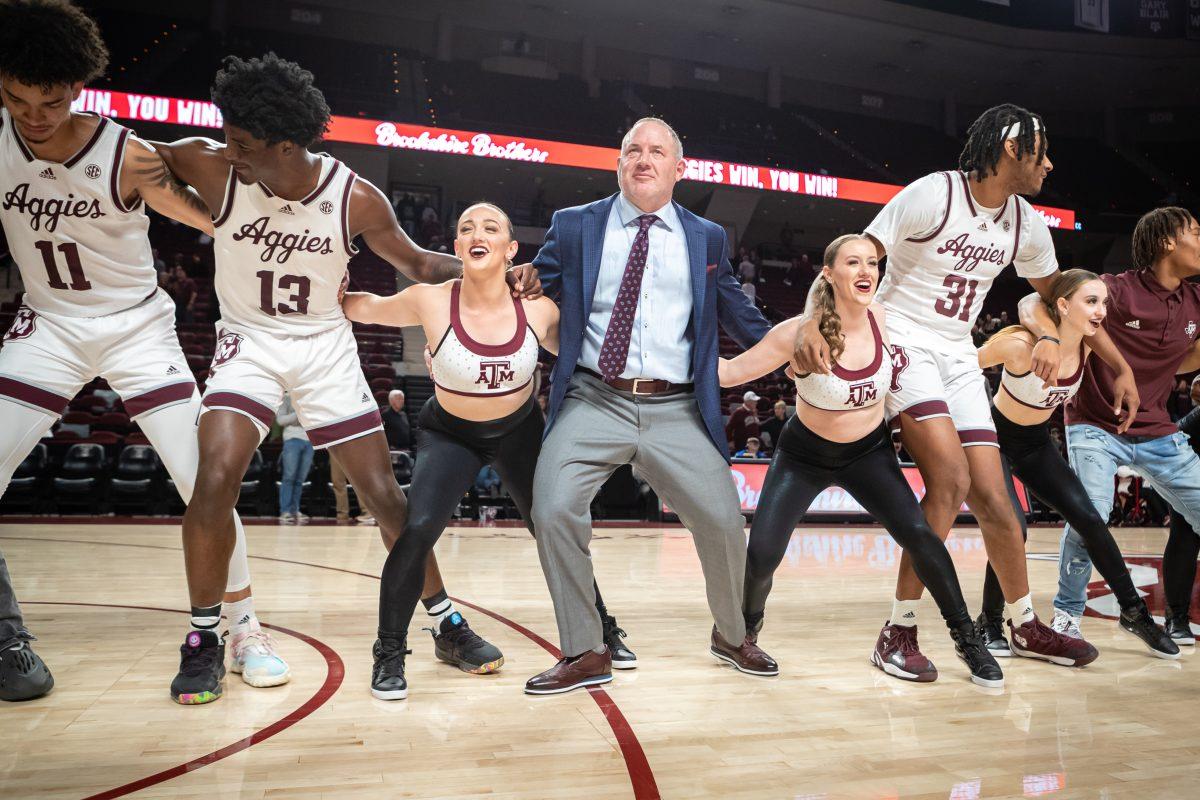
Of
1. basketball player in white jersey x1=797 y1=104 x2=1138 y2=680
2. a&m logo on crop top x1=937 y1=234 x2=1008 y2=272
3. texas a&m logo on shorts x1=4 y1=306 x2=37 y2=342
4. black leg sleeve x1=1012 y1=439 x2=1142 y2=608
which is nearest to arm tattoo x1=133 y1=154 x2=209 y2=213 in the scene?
texas a&m logo on shorts x1=4 y1=306 x2=37 y2=342

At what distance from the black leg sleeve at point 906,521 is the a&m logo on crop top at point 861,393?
22 centimetres

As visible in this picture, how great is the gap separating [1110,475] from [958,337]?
1.10 m

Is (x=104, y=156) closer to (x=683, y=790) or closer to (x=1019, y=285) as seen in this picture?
(x=683, y=790)

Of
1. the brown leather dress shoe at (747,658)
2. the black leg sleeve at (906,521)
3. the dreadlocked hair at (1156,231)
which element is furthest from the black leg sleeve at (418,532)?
the dreadlocked hair at (1156,231)

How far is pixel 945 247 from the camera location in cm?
359

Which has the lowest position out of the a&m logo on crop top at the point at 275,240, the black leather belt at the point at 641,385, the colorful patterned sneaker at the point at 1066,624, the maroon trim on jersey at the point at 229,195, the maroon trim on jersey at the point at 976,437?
the colorful patterned sneaker at the point at 1066,624

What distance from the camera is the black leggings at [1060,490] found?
3.81 m

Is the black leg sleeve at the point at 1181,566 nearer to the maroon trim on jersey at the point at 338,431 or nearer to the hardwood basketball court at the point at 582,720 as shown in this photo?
the hardwood basketball court at the point at 582,720

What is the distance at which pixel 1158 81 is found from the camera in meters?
24.3

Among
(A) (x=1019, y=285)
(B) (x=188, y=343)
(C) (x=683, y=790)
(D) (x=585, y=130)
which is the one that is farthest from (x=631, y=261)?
(A) (x=1019, y=285)

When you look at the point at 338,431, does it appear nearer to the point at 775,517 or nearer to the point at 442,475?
the point at 442,475

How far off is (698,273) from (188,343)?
11200mm

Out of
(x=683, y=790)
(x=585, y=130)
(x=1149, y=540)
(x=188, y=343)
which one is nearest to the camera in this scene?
(x=683, y=790)

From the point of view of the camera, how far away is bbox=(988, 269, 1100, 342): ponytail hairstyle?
378 cm
